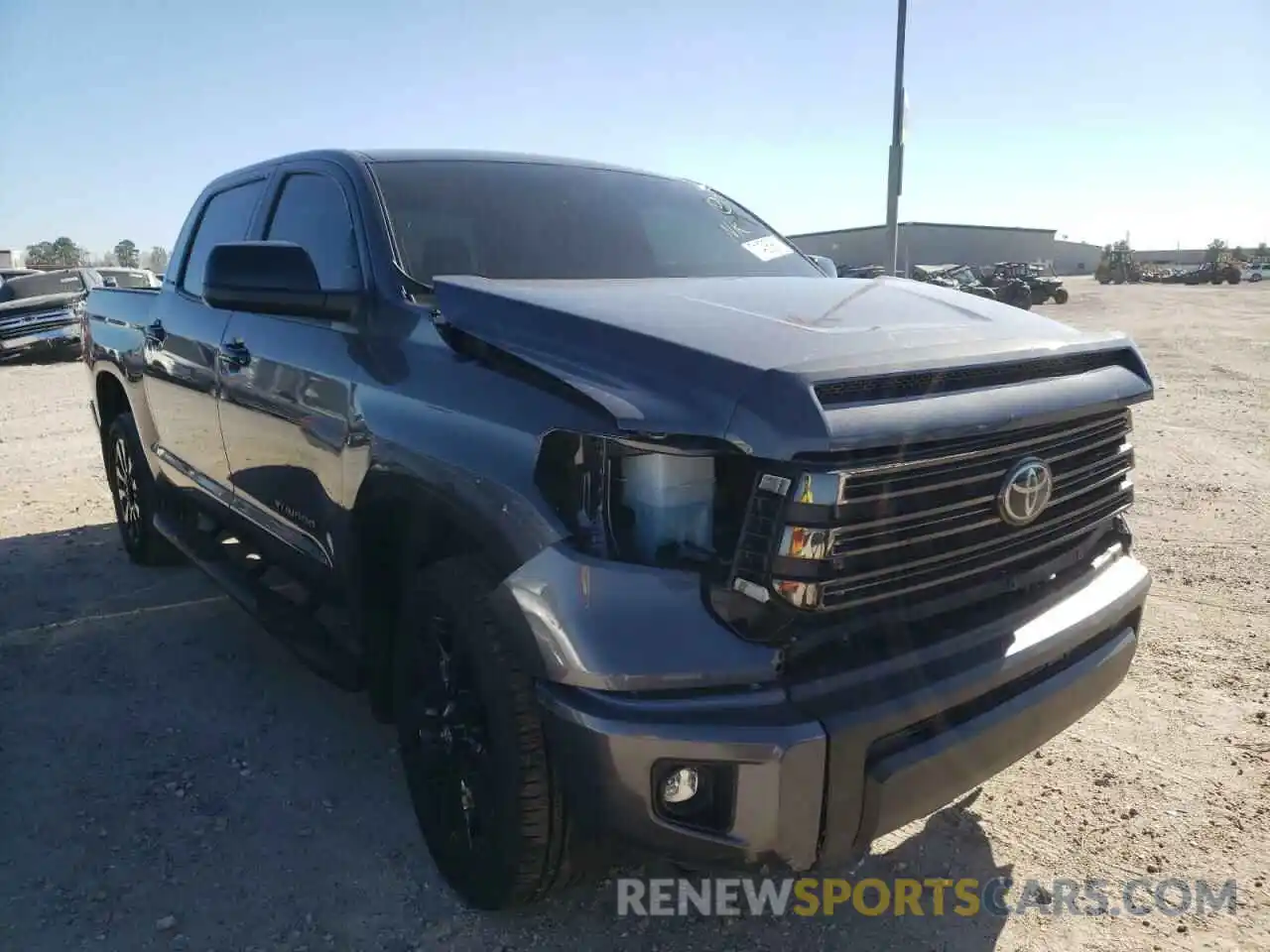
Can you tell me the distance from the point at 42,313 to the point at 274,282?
16.0 metres

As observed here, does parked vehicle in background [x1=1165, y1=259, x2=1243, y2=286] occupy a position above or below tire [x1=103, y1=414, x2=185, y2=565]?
below

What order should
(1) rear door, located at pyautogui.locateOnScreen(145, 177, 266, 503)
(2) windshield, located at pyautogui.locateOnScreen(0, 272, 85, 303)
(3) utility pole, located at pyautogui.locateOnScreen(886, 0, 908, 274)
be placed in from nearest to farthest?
1. (1) rear door, located at pyautogui.locateOnScreen(145, 177, 266, 503)
2. (3) utility pole, located at pyautogui.locateOnScreen(886, 0, 908, 274)
3. (2) windshield, located at pyautogui.locateOnScreen(0, 272, 85, 303)

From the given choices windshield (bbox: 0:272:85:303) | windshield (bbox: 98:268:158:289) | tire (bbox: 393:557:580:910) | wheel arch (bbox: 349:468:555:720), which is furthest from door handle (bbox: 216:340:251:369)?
windshield (bbox: 98:268:158:289)

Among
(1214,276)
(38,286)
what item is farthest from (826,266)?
(1214,276)

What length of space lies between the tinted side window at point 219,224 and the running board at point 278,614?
108 centimetres

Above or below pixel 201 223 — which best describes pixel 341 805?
below

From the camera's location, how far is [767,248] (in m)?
3.67

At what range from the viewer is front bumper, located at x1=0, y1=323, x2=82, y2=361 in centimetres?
1558

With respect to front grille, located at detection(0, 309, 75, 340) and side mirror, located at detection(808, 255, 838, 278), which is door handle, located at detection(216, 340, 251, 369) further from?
front grille, located at detection(0, 309, 75, 340)

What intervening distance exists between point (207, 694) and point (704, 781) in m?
2.60

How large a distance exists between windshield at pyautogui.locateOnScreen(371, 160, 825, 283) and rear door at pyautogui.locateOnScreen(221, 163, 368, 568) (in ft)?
0.67

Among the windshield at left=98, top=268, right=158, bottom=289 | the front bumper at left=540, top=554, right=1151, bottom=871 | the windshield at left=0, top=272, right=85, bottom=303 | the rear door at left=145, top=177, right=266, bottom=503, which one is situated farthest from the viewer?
the windshield at left=98, top=268, right=158, bottom=289

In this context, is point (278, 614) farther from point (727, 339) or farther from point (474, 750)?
point (727, 339)

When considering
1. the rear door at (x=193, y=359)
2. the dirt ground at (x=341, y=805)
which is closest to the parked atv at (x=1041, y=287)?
the dirt ground at (x=341, y=805)
